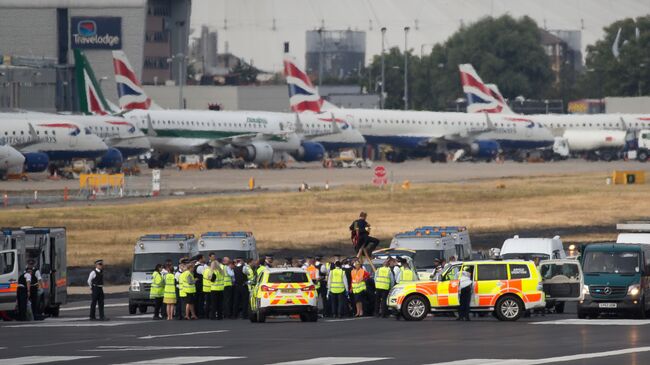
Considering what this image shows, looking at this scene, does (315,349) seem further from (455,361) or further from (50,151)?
(50,151)

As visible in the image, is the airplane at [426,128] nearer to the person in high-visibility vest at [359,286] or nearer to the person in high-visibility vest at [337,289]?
the person in high-visibility vest at [359,286]

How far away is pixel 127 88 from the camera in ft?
429

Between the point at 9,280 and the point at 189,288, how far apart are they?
482 cm

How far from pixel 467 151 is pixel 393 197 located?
183 ft

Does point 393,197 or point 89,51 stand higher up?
point 89,51

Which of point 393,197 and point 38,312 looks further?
Result: point 393,197

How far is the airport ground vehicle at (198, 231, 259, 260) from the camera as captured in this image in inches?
1828

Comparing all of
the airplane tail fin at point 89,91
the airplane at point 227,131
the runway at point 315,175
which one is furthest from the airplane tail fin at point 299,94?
the airplane tail fin at point 89,91

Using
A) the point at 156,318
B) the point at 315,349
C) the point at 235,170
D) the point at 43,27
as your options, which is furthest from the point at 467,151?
the point at 315,349

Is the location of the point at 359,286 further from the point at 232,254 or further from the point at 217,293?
the point at 232,254

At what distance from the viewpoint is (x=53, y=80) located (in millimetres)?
175125

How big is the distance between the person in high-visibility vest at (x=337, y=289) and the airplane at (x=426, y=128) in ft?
303

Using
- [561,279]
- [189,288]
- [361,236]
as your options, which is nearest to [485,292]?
[561,279]

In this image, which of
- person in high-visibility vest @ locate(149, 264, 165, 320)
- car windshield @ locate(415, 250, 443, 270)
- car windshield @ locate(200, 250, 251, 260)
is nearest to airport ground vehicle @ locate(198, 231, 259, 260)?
car windshield @ locate(200, 250, 251, 260)
